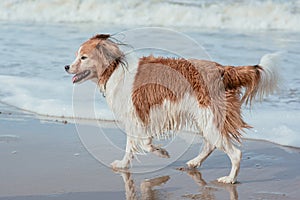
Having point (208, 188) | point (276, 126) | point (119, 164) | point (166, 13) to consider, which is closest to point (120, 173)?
point (119, 164)

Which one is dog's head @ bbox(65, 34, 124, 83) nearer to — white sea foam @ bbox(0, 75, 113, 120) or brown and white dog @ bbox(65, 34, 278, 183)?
brown and white dog @ bbox(65, 34, 278, 183)

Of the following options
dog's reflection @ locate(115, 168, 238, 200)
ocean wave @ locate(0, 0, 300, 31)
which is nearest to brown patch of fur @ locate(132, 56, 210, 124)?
dog's reflection @ locate(115, 168, 238, 200)

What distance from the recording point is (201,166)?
523cm

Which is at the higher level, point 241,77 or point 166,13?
point 241,77

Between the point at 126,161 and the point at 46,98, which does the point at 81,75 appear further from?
the point at 46,98

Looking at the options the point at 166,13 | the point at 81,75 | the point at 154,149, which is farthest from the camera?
the point at 166,13

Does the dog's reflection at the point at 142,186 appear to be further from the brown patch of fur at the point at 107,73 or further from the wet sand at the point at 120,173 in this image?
the brown patch of fur at the point at 107,73

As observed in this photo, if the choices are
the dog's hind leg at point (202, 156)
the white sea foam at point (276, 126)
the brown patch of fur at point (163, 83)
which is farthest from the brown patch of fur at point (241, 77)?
the white sea foam at point (276, 126)

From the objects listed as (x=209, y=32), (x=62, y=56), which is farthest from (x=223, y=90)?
(x=209, y=32)

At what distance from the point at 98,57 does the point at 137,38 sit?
2.97 ft

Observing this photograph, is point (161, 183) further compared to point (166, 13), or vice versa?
point (166, 13)

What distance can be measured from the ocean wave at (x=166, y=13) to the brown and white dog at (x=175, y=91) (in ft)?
29.1

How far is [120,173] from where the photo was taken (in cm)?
500

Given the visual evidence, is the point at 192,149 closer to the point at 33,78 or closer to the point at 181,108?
the point at 181,108
